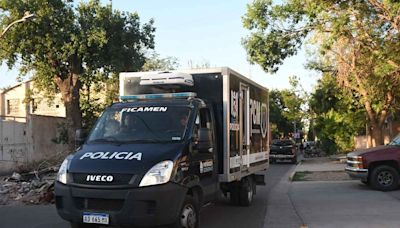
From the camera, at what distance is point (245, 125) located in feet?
36.8

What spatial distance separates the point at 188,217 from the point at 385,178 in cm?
876

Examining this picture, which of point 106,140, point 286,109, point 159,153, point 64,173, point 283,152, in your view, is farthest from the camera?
point 286,109

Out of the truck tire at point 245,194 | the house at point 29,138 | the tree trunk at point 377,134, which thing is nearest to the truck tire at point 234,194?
the truck tire at point 245,194

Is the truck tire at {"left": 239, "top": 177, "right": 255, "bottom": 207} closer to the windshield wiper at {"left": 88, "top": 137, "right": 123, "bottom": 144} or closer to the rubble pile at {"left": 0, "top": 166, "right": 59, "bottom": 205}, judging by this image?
the windshield wiper at {"left": 88, "top": 137, "right": 123, "bottom": 144}

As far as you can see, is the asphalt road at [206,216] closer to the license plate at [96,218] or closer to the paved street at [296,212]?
the paved street at [296,212]

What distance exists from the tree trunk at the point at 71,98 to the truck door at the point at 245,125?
2114 centimetres

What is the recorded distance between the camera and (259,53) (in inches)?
740

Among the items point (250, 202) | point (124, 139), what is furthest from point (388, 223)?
point (124, 139)

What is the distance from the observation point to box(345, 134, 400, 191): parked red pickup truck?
577 inches

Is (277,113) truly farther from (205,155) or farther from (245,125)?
(205,155)

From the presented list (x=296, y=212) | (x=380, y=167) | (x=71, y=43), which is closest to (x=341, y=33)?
(x=380, y=167)

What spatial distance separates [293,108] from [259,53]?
128ft

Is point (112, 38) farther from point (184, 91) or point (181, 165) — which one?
point (181, 165)

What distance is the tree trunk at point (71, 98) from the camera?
30.9 meters
